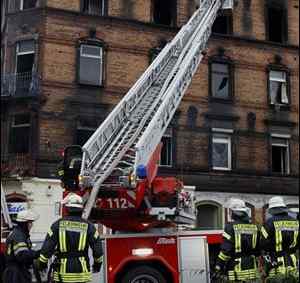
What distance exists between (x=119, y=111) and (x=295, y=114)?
13.3m

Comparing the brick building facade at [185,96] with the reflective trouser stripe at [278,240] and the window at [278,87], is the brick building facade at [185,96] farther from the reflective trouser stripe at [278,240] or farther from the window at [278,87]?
the reflective trouser stripe at [278,240]

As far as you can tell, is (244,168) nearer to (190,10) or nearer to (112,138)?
(190,10)

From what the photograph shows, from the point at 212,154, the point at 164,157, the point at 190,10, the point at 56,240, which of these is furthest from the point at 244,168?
the point at 56,240

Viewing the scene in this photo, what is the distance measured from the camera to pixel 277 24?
2386 cm

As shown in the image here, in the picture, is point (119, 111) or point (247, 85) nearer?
point (119, 111)

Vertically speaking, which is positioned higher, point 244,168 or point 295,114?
point 295,114

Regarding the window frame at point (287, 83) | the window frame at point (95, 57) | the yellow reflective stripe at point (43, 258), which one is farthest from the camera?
the window frame at point (287, 83)

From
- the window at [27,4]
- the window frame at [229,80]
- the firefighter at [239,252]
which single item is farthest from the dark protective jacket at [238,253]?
the window at [27,4]

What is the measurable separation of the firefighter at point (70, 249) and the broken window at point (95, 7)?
14.7m

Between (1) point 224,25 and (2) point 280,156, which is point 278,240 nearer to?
(2) point 280,156

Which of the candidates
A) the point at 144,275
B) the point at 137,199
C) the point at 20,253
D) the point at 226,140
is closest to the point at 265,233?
the point at 137,199

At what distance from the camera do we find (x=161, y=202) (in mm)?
10641

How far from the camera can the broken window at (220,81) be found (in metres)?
22.0

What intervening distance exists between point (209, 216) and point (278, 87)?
20.0ft
